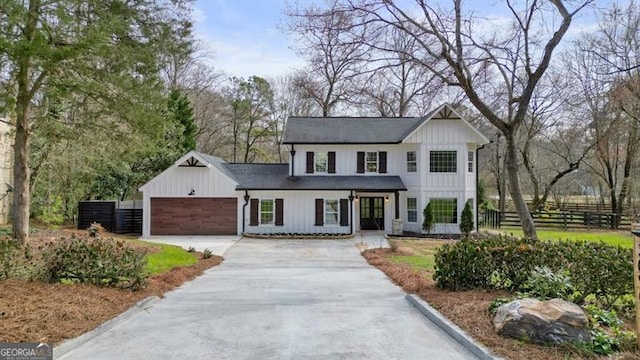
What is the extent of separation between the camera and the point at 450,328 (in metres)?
5.85

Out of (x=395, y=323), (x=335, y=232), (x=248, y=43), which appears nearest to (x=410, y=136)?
(x=335, y=232)

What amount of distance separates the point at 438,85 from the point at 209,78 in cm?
2689

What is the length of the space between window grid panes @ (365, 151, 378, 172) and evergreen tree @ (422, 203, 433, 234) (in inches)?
141

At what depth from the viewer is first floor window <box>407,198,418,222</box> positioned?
2372 cm

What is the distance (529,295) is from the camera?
21.5 ft

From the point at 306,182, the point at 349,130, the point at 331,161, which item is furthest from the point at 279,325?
the point at 349,130

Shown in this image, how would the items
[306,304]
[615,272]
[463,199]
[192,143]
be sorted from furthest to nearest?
1. [192,143]
2. [463,199]
3. [306,304]
4. [615,272]

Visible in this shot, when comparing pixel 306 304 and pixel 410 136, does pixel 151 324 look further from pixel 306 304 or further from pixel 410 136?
pixel 410 136

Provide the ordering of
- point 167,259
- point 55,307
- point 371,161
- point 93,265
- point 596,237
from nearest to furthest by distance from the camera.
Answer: point 55,307, point 93,265, point 167,259, point 596,237, point 371,161

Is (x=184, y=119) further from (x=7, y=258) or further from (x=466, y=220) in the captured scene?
(x=7, y=258)

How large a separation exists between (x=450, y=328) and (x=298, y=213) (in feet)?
59.1

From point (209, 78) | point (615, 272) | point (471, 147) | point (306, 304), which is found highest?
point (209, 78)

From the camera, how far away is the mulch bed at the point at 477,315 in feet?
15.7

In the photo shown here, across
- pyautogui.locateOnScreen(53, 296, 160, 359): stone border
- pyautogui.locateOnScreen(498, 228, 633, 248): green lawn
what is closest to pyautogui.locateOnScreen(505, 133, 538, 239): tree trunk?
pyautogui.locateOnScreen(498, 228, 633, 248): green lawn
